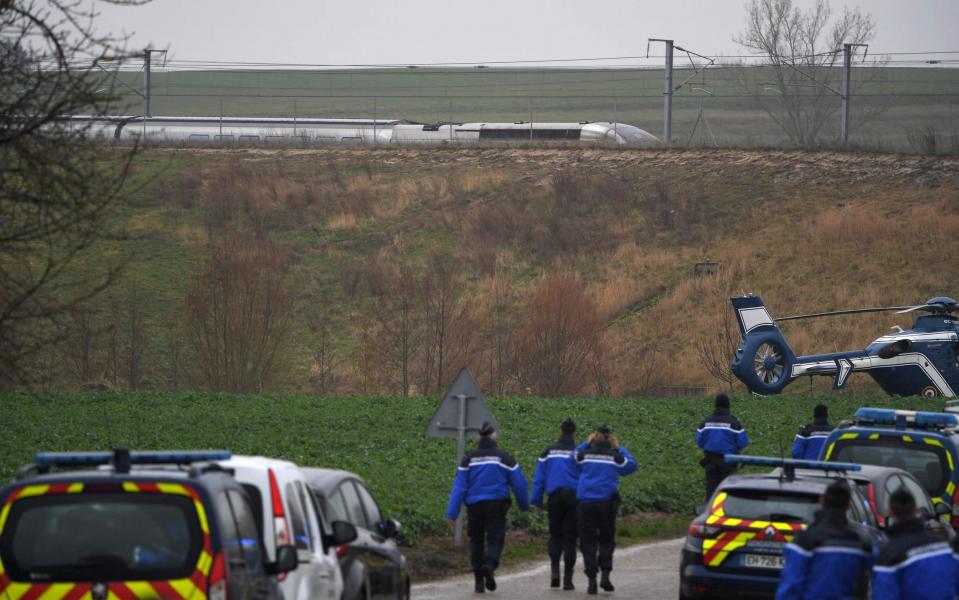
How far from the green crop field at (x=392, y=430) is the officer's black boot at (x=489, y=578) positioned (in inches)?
126

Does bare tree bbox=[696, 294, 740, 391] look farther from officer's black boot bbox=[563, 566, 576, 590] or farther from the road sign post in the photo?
officer's black boot bbox=[563, 566, 576, 590]

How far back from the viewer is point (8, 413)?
31266mm

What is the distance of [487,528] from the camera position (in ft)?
50.7

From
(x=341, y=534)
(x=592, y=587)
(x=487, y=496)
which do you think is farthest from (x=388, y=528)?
(x=592, y=587)

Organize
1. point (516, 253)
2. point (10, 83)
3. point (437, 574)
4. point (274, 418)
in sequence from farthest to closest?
point (516, 253), point (274, 418), point (437, 574), point (10, 83)

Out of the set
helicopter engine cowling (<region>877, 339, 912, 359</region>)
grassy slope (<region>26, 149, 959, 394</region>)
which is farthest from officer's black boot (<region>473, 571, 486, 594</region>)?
grassy slope (<region>26, 149, 959, 394</region>)

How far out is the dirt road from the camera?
15203mm

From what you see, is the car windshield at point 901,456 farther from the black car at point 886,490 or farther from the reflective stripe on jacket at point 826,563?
the reflective stripe on jacket at point 826,563

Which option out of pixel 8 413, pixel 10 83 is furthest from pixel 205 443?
pixel 10 83

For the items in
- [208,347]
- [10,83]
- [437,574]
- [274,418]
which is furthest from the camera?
[208,347]

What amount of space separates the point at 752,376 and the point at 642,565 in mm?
22406

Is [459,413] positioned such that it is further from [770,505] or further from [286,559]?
[286,559]

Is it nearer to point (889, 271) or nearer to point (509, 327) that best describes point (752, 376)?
point (509, 327)

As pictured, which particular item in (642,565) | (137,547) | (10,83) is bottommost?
(642,565)
